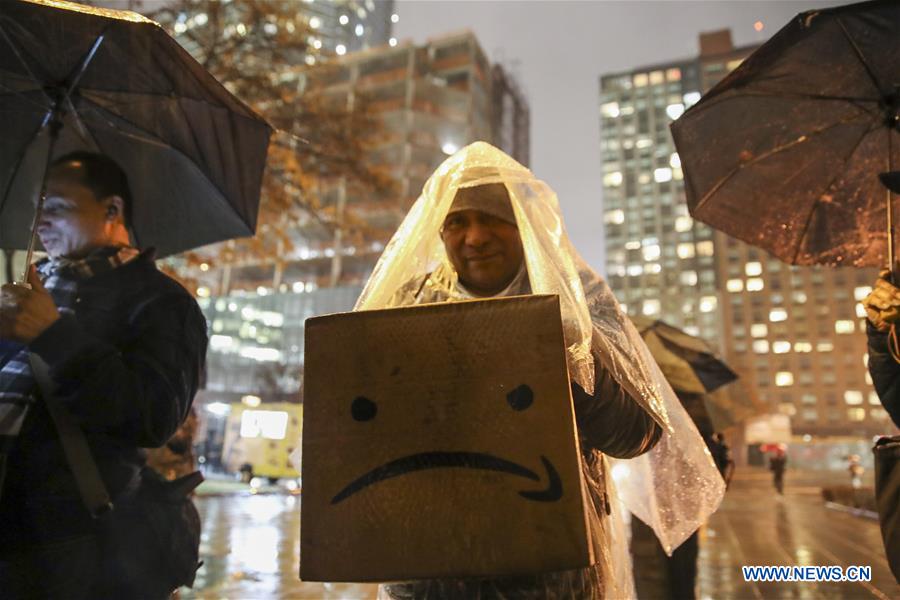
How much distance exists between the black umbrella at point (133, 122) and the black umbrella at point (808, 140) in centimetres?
222

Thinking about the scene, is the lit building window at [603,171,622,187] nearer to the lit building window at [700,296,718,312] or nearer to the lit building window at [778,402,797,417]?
the lit building window at [700,296,718,312]

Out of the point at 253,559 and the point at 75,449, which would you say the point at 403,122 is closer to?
the point at 253,559

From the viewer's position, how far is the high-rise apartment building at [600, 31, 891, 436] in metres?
76.2

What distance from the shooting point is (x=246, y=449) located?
19.5m

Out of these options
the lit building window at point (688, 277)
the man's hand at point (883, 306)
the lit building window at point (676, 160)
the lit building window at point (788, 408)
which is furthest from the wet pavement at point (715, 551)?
the lit building window at point (688, 277)

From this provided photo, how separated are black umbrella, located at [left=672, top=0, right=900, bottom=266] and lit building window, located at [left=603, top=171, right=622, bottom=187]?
324ft

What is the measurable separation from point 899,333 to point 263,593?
17.1ft

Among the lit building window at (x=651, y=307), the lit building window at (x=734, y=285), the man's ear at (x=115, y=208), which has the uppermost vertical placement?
the lit building window at (x=734, y=285)

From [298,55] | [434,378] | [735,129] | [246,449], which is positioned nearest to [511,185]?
[434,378]

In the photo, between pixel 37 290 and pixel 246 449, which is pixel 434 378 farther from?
pixel 246 449

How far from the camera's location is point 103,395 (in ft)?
4.85

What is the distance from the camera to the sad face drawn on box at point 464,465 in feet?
3.27

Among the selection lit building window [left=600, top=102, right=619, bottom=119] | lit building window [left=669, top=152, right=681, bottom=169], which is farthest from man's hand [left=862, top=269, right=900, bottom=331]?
lit building window [left=600, top=102, right=619, bottom=119]

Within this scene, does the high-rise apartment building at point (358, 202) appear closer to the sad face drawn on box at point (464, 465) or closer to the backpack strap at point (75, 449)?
the backpack strap at point (75, 449)
